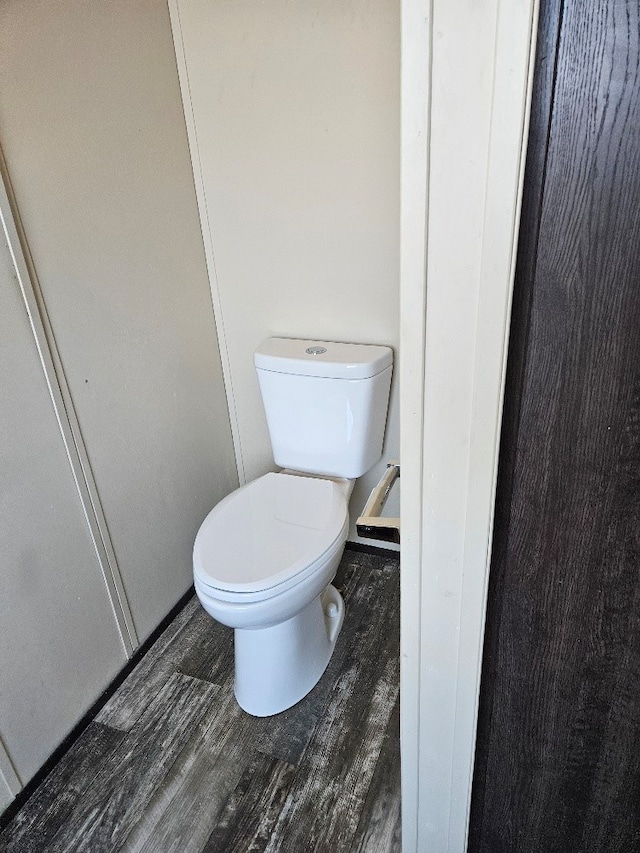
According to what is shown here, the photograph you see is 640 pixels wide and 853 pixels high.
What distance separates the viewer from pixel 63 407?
4.26 ft

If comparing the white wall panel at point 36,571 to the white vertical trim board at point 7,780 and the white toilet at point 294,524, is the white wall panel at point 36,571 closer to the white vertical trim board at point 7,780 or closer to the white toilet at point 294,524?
the white vertical trim board at point 7,780

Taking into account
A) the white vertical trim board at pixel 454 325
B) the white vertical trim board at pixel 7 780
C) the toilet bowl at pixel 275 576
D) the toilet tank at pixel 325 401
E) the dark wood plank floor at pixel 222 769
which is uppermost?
the white vertical trim board at pixel 454 325

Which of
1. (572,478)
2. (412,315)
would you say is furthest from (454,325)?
(572,478)

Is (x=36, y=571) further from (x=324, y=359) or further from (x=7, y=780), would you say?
(x=324, y=359)

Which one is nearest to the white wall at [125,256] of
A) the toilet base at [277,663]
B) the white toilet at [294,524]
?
the white toilet at [294,524]

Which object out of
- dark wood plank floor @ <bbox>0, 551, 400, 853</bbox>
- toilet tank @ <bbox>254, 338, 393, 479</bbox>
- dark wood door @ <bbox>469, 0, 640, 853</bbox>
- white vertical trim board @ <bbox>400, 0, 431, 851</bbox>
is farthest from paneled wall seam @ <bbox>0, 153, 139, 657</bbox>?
dark wood door @ <bbox>469, 0, 640, 853</bbox>

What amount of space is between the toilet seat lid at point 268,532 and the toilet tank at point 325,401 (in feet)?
0.32

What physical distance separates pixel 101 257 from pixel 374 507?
910 mm

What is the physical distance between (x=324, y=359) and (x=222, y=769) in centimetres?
105

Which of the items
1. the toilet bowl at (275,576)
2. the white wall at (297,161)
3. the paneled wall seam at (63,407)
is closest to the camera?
the paneled wall seam at (63,407)

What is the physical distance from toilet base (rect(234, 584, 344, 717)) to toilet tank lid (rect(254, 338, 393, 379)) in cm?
63

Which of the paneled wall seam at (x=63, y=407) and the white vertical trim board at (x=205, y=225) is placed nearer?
the paneled wall seam at (x=63, y=407)

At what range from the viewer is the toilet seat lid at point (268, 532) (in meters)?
1.31

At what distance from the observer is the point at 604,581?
0.63 meters
